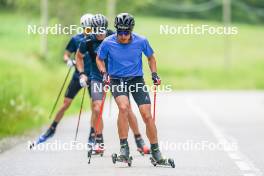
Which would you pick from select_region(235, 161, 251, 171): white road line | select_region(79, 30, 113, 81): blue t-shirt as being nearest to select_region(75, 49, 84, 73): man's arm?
select_region(79, 30, 113, 81): blue t-shirt

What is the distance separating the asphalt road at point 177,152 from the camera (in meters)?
13.6

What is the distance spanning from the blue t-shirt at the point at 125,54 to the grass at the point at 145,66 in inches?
210

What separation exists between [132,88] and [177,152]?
2.30m

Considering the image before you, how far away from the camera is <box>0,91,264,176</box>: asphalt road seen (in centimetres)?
1357

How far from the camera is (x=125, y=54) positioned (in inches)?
562

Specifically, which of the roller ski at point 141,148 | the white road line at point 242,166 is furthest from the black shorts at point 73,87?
the white road line at point 242,166

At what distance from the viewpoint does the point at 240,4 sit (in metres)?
102

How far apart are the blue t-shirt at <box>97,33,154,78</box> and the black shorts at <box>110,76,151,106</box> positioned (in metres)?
0.08

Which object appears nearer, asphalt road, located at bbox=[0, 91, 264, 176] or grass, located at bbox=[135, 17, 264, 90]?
asphalt road, located at bbox=[0, 91, 264, 176]

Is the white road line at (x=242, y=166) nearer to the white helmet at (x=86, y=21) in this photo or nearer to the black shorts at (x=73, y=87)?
the white helmet at (x=86, y=21)

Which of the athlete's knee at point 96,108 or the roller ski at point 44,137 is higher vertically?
the athlete's knee at point 96,108

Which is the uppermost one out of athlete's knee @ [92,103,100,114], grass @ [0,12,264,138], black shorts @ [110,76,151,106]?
grass @ [0,12,264,138]

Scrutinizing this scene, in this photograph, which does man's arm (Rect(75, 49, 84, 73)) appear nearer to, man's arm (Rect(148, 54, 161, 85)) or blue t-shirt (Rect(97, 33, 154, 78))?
blue t-shirt (Rect(97, 33, 154, 78))

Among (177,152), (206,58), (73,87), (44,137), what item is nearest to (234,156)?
(177,152)
